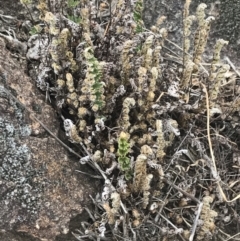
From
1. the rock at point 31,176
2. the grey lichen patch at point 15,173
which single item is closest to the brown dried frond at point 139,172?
the rock at point 31,176

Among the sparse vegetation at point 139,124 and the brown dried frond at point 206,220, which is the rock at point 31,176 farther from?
the brown dried frond at point 206,220

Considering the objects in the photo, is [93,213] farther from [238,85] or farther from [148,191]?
[238,85]

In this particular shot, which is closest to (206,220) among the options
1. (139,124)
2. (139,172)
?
(139,172)

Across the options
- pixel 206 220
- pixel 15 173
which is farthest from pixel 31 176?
pixel 206 220

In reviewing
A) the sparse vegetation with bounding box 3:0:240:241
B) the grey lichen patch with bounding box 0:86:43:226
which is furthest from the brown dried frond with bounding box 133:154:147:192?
the grey lichen patch with bounding box 0:86:43:226

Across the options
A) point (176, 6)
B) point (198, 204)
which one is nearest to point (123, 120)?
point (198, 204)

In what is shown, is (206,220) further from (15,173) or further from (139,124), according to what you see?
(15,173)

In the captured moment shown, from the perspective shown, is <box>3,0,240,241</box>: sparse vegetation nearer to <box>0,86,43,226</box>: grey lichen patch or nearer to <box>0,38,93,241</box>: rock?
<box>0,38,93,241</box>: rock

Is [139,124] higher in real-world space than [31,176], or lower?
higher

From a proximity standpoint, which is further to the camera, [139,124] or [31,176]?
[139,124]
